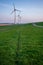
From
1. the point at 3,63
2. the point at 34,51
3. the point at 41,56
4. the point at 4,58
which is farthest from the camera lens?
the point at 34,51

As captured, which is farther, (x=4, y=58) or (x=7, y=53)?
(x=7, y=53)

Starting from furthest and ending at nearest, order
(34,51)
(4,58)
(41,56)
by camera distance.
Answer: (34,51), (41,56), (4,58)

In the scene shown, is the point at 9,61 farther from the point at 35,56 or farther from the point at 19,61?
the point at 35,56

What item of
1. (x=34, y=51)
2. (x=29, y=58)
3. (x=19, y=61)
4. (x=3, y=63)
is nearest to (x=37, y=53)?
(x=34, y=51)

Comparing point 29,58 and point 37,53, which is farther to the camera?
point 37,53

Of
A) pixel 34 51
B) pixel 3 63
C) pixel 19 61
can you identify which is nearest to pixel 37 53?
pixel 34 51

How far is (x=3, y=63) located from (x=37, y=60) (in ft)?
5.48

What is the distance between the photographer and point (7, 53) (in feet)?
27.4

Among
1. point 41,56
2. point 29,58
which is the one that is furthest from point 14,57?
point 41,56

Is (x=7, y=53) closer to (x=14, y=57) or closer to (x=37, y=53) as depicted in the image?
(x=14, y=57)

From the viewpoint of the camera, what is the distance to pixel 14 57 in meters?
7.88

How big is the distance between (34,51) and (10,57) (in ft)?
5.22

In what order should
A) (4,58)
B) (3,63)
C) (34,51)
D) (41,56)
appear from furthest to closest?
(34,51) < (41,56) < (4,58) < (3,63)

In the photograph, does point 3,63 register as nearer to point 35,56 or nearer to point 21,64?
point 21,64
